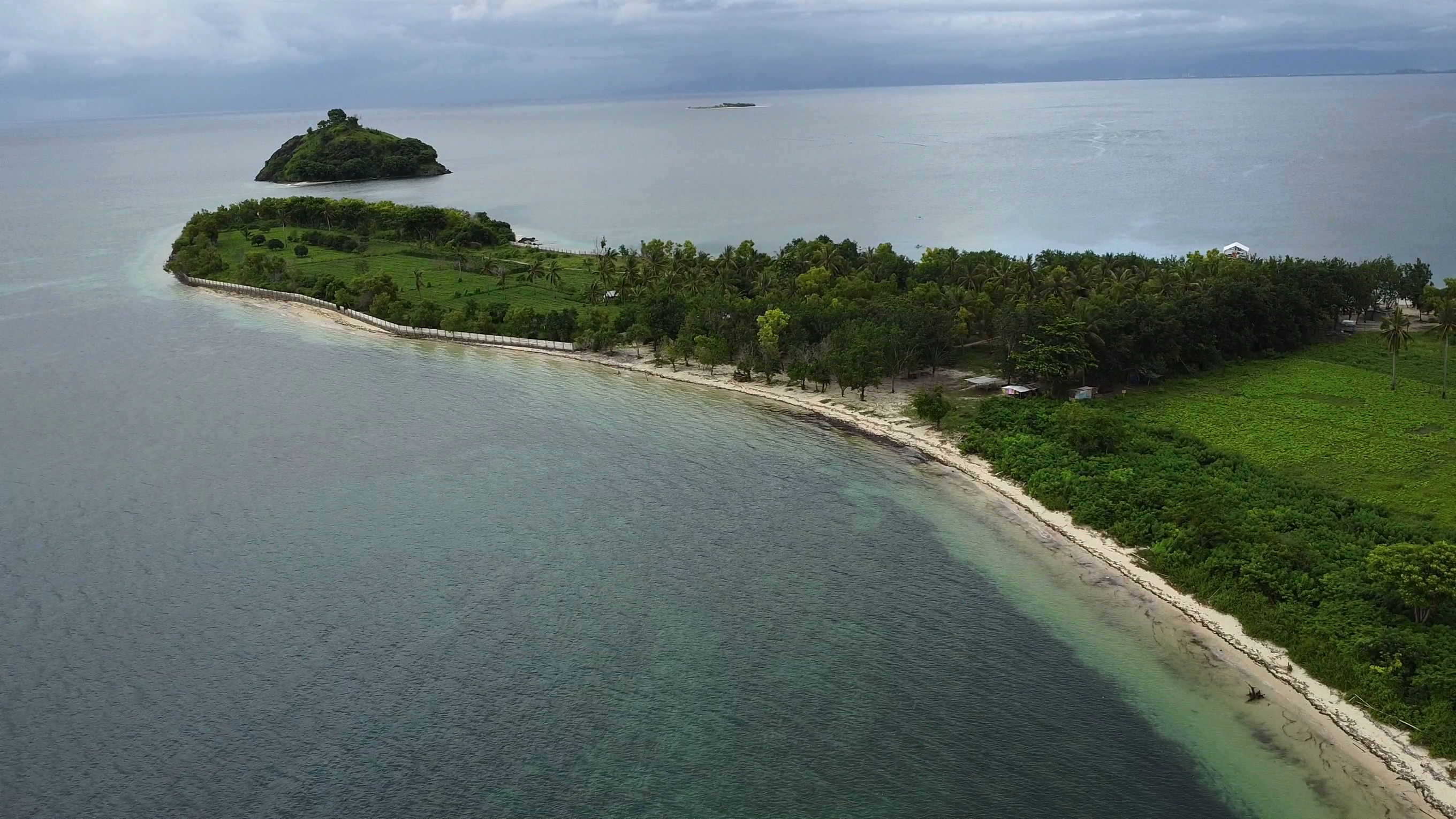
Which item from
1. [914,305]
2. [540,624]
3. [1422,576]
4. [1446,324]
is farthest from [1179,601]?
[914,305]

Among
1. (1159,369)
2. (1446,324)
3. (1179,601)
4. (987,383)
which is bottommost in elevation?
(1179,601)

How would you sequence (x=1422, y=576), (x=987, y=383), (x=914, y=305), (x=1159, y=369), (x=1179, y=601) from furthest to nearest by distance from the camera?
(x=914, y=305)
(x=987, y=383)
(x=1159, y=369)
(x=1179, y=601)
(x=1422, y=576)

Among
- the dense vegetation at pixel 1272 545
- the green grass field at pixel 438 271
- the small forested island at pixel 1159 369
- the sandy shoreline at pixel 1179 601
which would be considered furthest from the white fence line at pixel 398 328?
the dense vegetation at pixel 1272 545

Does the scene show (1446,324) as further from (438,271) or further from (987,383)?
(438,271)

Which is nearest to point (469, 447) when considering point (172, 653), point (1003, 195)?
point (172, 653)

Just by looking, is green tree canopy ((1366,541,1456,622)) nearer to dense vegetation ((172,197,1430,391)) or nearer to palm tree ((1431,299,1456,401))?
dense vegetation ((172,197,1430,391))

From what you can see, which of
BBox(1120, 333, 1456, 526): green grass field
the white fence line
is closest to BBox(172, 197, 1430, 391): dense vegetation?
the white fence line

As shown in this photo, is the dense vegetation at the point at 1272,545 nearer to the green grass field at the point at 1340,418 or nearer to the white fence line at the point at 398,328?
the green grass field at the point at 1340,418
